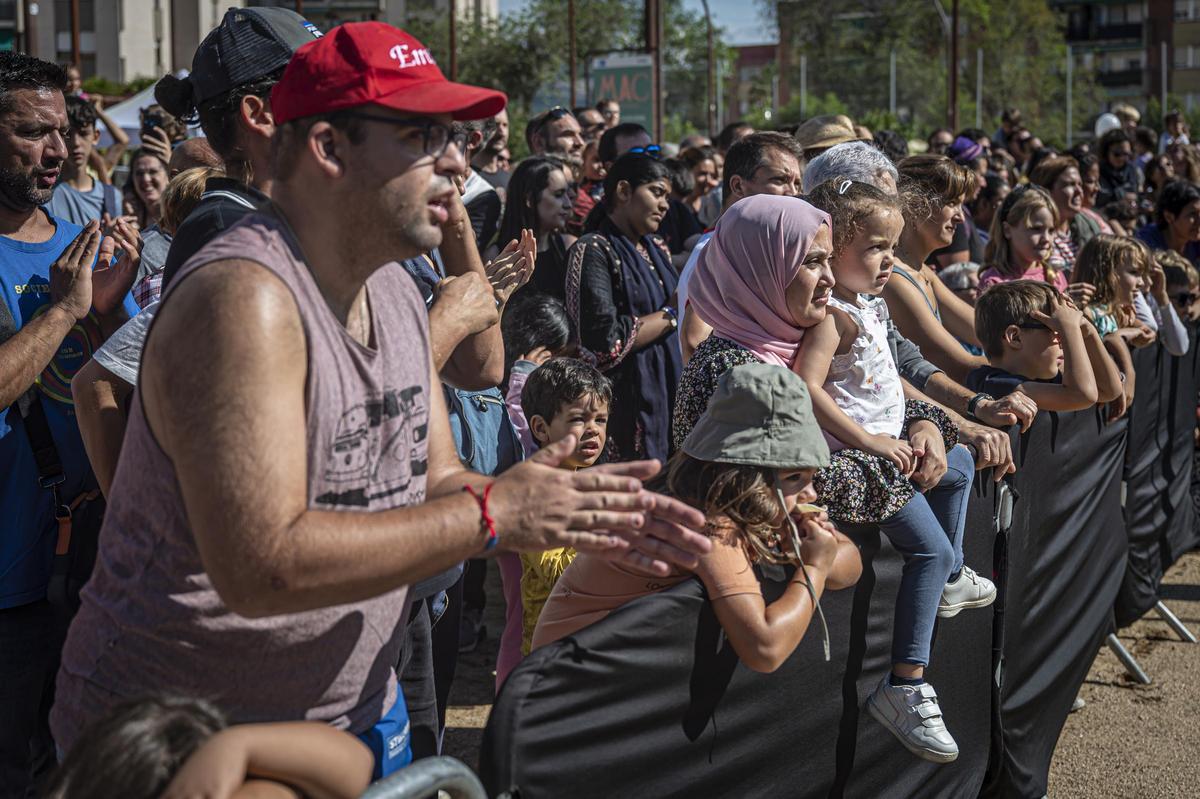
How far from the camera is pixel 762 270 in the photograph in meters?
3.69

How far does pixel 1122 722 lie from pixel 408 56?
463 centimetres

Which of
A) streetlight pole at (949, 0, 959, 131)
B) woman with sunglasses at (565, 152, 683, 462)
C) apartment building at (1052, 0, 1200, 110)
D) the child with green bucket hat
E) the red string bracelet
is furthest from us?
apartment building at (1052, 0, 1200, 110)

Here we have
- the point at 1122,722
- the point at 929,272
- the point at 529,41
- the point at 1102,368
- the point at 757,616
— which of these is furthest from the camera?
the point at 529,41

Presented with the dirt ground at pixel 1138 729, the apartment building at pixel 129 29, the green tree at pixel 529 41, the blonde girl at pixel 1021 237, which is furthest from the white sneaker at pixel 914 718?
the apartment building at pixel 129 29

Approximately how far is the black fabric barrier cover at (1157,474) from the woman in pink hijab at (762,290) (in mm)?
3366

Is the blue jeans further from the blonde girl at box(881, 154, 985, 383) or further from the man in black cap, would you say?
the man in black cap

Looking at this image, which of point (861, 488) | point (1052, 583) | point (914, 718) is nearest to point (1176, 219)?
point (1052, 583)

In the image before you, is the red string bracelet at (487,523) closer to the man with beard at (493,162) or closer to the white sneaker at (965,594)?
the white sneaker at (965,594)

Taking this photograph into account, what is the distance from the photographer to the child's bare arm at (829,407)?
144 inches

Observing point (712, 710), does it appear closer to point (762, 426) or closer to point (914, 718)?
point (762, 426)

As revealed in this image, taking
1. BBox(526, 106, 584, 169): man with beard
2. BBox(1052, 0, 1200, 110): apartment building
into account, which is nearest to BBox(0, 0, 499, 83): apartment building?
BBox(526, 106, 584, 169): man with beard

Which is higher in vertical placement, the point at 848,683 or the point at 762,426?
the point at 762,426

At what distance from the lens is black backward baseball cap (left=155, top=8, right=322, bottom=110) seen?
2.56 m

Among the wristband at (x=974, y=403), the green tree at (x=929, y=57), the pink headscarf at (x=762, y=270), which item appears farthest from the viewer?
the green tree at (x=929, y=57)
